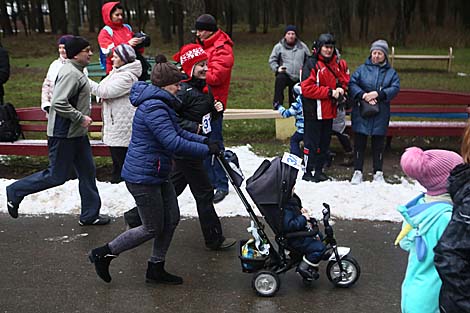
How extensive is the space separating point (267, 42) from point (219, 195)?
3066 centimetres

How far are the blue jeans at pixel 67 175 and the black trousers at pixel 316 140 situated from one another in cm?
265

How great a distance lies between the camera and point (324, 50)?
24.2 ft

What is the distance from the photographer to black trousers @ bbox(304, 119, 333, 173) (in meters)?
7.64

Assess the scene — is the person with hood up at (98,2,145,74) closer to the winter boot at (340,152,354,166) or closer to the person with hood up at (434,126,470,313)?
the winter boot at (340,152,354,166)

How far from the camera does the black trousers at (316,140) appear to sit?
7645mm

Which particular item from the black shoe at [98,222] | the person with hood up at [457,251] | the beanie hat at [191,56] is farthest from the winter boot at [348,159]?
the person with hood up at [457,251]

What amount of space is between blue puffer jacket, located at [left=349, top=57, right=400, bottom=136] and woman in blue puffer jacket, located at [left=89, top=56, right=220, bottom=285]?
3234 millimetres

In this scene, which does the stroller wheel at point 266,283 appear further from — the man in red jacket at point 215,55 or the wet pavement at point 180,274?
the man in red jacket at point 215,55

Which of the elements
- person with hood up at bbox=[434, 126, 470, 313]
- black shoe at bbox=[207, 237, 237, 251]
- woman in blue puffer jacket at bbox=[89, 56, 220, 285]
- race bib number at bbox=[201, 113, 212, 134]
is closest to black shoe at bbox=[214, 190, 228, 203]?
black shoe at bbox=[207, 237, 237, 251]

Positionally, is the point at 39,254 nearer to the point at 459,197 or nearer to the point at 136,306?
the point at 136,306

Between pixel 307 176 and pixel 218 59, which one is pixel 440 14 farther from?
pixel 218 59

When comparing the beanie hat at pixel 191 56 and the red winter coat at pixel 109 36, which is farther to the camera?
the red winter coat at pixel 109 36

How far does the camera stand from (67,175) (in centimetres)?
613

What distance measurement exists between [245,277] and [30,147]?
4.14m
